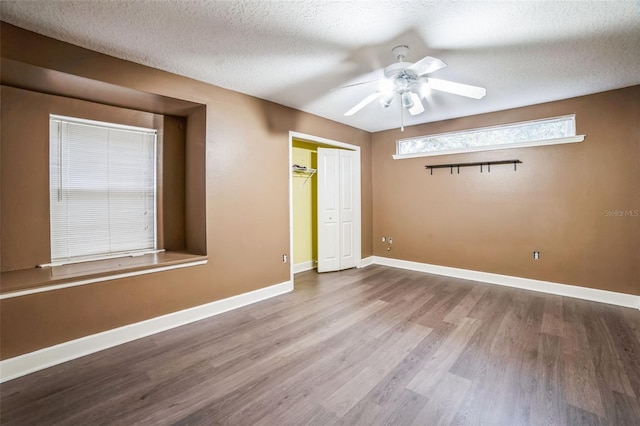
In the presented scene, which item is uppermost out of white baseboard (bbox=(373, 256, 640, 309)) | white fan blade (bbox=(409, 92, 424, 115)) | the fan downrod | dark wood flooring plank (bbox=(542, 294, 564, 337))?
the fan downrod

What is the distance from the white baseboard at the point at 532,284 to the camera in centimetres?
332

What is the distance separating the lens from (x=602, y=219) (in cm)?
341

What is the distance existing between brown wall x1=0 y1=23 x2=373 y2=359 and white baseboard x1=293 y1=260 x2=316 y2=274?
3.36 feet

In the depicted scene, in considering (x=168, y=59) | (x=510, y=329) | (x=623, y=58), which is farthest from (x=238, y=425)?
(x=623, y=58)

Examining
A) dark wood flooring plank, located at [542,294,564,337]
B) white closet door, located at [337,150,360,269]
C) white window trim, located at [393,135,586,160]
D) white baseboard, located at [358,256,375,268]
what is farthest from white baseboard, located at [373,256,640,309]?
white window trim, located at [393,135,586,160]

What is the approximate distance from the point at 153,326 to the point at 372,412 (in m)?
2.23

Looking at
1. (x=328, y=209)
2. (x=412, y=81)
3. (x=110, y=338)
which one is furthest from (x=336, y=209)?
(x=110, y=338)

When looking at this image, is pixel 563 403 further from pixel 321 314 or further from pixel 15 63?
pixel 15 63

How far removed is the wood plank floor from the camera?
1.68 meters

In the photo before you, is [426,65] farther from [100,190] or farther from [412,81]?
[100,190]

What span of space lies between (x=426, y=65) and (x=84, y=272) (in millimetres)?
3303

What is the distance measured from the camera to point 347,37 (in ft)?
7.20

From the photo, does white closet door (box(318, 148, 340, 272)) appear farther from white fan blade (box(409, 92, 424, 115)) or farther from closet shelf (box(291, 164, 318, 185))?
white fan blade (box(409, 92, 424, 115))

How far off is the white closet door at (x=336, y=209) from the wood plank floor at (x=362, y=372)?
5.58ft
